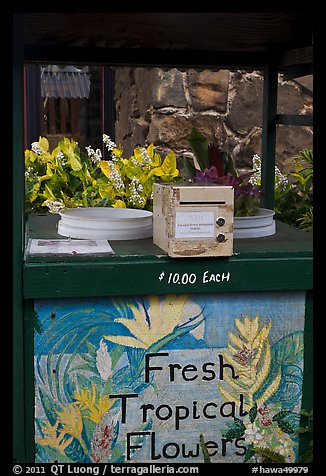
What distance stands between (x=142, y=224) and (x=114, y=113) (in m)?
3.53

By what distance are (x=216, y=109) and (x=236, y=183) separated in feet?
6.26

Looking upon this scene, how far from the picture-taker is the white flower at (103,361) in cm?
209

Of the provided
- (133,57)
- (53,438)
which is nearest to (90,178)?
(133,57)

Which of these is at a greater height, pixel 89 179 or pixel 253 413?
pixel 89 179

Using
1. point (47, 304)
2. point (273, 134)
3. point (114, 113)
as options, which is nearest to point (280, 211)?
point (273, 134)

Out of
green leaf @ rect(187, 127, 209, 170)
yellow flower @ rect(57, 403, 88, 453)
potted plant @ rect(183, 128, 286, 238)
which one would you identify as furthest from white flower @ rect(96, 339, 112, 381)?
green leaf @ rect(187, 127, 209, 170)

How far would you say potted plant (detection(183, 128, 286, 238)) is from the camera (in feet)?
7.54

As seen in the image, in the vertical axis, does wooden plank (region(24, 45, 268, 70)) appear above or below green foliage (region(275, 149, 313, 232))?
above

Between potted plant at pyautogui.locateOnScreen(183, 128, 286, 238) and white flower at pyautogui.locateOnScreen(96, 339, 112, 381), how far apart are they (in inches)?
22.0

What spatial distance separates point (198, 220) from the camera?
2.07 metres

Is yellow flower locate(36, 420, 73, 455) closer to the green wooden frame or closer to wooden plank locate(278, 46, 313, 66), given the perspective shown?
the green wooden frame

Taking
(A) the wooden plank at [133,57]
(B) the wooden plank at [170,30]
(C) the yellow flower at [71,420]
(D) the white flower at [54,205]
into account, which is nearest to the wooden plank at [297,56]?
(B) the wooden plank at [170,30]

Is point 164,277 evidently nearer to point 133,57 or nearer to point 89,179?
point 133,57
